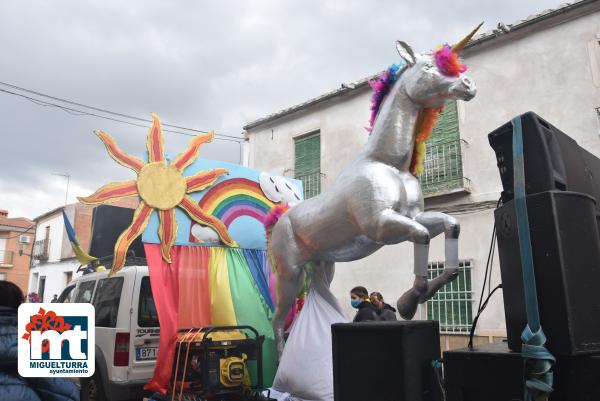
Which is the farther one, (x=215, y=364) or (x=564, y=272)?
(x=215, y=364)

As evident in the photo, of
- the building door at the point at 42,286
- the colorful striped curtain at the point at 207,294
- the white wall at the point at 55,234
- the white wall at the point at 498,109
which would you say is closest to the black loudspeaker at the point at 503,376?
the colorful striped curtain at the point at 207,294

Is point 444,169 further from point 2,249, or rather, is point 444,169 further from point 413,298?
point 2,249

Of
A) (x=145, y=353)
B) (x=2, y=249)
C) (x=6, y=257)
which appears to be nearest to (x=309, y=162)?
(x=145, y=353)

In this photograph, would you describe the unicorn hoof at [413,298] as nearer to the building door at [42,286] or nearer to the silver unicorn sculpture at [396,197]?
the silver unicorn sculpture at [396,197]

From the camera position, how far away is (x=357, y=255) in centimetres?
403

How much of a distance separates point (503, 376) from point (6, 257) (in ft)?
128

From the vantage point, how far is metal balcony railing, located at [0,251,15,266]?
33.7m

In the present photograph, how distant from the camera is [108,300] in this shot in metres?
5.33

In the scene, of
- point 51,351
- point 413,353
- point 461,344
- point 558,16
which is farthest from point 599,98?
point 51,351

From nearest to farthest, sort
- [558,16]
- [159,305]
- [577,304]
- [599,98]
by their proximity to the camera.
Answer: [577,304] < [159,305] < [599,98] < [558,16]

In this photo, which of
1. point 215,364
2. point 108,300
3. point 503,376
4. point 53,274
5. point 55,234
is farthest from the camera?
point 55,234

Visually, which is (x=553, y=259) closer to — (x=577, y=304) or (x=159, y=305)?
(x=577, y=304)

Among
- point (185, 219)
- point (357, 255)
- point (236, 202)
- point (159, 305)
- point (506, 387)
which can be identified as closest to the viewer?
point (506, 387)

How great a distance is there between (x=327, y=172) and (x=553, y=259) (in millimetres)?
8714
